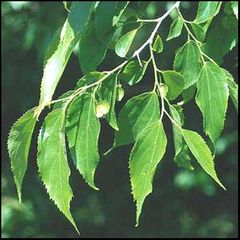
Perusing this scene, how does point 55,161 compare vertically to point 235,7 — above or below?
below

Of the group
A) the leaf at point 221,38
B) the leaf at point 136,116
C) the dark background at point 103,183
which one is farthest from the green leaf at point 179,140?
the dark background at point 103,183

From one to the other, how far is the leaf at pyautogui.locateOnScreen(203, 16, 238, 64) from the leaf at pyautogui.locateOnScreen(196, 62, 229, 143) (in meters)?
0.15

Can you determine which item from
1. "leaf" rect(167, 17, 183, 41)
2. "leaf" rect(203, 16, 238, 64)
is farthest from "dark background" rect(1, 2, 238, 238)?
"leaf" rect(167, 17, 183, 41)

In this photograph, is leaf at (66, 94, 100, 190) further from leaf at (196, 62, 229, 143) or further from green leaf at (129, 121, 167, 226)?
leaf at (196, 62, 229, 143)

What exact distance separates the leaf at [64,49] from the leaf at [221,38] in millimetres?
304

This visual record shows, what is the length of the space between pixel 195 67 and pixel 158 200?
140 inches

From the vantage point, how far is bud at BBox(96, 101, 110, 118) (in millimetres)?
1116

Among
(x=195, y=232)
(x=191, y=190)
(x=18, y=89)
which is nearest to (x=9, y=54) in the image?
(x=18, y=89)

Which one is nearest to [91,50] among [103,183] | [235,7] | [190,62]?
[190,62]

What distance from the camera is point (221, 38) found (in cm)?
134

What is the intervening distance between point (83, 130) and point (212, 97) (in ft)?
0.66

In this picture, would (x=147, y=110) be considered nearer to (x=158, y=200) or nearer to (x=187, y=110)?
(x=187, y=110)

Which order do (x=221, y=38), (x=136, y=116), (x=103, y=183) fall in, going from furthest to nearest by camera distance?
(x=103, y=183) → (x=221, y=38) → (x=136, y=116)

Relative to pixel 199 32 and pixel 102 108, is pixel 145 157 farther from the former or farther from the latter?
pixel 199 32
